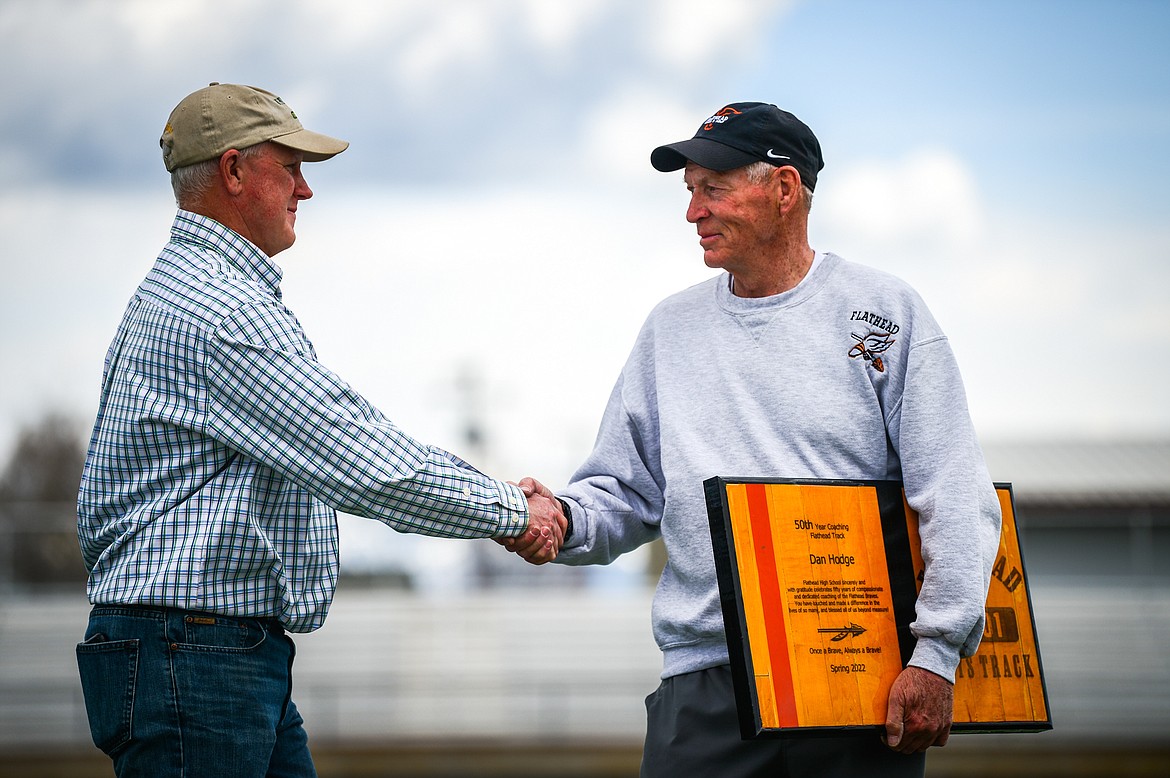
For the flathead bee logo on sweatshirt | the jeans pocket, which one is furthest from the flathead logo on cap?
the jeans pocket

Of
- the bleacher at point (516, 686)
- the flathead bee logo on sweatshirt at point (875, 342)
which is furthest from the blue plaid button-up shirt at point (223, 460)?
A: the bleacher at point (516, 686)

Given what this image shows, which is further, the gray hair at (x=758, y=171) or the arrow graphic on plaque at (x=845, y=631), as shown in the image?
the gray hair at (x=758, y=171)

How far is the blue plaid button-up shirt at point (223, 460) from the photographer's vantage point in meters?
2.66

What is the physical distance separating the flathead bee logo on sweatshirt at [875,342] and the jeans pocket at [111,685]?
5.60 ft

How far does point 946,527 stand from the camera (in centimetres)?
281

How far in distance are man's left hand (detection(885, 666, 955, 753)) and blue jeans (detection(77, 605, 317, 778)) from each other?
133 centimetres

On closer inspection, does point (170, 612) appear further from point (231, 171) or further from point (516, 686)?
point (516, 686)

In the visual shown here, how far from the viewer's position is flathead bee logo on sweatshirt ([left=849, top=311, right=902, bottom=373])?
300cm

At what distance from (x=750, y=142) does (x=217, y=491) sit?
4.88 feet

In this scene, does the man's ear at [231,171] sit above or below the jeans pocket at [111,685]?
above

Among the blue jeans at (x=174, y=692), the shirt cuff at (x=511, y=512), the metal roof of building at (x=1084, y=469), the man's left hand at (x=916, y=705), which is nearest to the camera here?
the blue jeans at (x=174, y=692)

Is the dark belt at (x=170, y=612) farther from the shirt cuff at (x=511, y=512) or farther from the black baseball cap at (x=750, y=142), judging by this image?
the black baseball cap at (x=750, y=142)

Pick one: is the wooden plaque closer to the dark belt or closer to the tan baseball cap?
the dark belt

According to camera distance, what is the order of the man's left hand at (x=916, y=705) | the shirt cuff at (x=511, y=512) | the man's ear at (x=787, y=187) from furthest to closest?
the man's ear at (x=787, y=187)
the shirt cuff at (x=511, y=512)
the man's left hand at (x=916, y=705)
